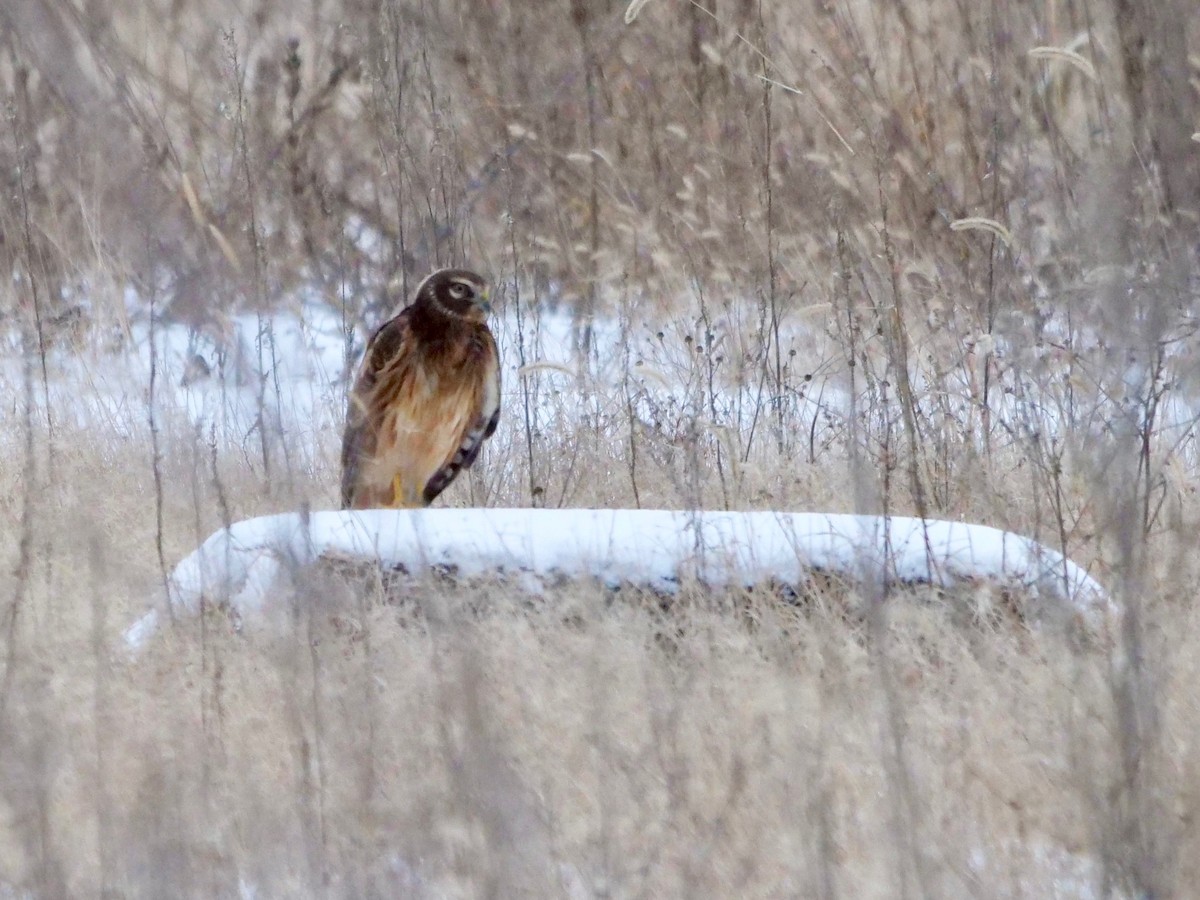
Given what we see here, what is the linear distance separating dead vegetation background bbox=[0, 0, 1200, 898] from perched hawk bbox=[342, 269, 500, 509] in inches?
12.0

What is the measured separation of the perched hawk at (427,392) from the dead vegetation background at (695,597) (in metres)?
0.30

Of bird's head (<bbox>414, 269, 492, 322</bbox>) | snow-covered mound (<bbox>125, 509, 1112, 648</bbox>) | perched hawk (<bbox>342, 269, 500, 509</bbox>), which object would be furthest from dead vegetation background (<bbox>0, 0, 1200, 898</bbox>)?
bird's head (<bbox>414, 269, 492, 322</bbox>)

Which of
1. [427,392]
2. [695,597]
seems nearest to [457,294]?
→ [427,392]

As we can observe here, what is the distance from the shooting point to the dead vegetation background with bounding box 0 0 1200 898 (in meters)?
2.17

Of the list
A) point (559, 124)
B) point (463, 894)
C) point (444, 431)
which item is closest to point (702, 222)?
point (559, 124)

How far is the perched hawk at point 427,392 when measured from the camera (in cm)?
520

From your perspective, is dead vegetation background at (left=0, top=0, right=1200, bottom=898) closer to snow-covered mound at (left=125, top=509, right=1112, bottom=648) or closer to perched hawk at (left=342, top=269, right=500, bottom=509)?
snow-covered mound at (left=125, top=509, right=1112, bottom=648)

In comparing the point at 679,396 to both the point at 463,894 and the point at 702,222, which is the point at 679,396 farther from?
the point at 463,894

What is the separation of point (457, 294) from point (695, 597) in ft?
5.74

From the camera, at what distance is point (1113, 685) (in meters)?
2.11

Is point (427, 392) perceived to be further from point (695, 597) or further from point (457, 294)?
point (695, 597)

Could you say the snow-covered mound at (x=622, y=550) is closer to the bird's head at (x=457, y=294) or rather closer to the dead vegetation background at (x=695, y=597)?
the dead vegetation background at (x=695, y=597)

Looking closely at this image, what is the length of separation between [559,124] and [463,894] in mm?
7065

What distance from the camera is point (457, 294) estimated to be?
205 inches
